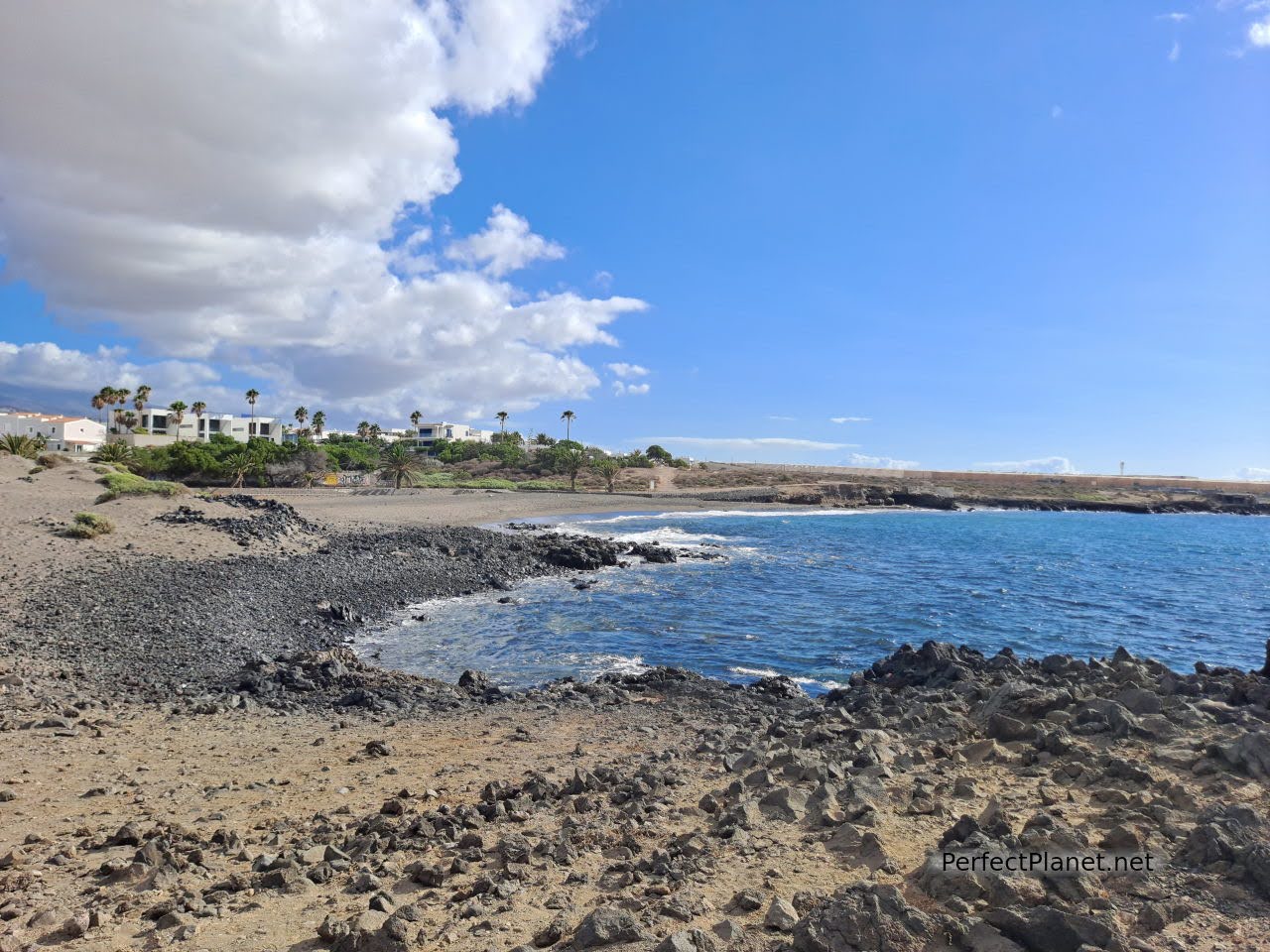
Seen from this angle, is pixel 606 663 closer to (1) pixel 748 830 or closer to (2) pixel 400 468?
(1) pixel 748 830

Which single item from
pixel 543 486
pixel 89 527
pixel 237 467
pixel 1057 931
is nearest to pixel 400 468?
pixel 237 467

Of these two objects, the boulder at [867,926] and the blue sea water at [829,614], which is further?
the blue sea water at [829,614]

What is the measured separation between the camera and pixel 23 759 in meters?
9.08

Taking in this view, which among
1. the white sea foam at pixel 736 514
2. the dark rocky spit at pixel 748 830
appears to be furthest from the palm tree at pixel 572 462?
the dark rocky spit at pixel 748 830

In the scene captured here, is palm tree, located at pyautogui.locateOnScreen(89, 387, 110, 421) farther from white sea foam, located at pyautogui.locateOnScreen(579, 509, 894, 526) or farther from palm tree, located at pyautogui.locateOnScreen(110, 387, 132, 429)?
white sea foam, located at pyautogui.locateOnScreen(579, 509, 894, 526)

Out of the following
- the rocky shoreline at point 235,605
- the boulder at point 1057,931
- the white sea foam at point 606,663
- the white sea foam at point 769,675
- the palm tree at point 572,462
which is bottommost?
the white sea foam at point 606,663

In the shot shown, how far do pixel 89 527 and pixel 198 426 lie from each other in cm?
10918

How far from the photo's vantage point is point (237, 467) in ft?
231

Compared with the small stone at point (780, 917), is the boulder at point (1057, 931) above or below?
above

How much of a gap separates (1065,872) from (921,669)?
33.1 ft

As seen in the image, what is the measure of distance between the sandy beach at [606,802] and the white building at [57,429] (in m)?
97.1

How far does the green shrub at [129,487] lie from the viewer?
36.7m

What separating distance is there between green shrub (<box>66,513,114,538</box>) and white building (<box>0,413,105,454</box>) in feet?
265

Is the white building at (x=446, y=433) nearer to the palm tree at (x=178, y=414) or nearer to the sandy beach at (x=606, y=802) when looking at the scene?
the palm tree at (x=178, y=414)
